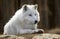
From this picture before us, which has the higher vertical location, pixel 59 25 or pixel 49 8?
pixel 49 8

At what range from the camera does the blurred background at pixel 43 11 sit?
671 cm

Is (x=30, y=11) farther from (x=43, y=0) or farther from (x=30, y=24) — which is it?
A: (x=43, y=0)

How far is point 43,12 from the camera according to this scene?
22.2 ft

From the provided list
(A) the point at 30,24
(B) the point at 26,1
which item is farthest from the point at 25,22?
(B) the point at 26,1

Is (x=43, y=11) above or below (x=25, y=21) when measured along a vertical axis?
above

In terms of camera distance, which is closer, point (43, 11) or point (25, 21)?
point (25, 21)

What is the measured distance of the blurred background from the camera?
6.71m

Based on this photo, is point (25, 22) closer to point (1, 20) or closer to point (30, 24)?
point (30, 24)

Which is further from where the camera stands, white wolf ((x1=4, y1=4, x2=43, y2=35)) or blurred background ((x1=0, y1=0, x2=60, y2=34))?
blurred background ((x1=0, y1=0, x2=60, y2=34))

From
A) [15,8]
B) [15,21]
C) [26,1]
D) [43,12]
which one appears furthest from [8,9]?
[15,21]

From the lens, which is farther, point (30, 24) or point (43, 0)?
point (43, 0)

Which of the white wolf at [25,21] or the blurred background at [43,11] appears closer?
the white wolf at [25,21]

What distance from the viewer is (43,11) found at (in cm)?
677

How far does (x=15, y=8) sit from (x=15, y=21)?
227cm
